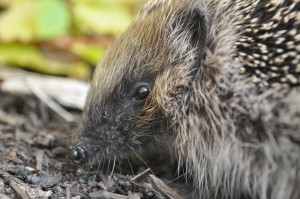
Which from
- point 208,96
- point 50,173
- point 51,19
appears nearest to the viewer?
point 208,96

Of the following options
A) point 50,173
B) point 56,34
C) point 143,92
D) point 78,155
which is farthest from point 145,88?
point 56,34

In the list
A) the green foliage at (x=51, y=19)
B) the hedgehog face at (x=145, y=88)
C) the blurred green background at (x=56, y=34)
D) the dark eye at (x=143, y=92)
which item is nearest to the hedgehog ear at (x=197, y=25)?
the hedgehog face at (x=145, y=88)

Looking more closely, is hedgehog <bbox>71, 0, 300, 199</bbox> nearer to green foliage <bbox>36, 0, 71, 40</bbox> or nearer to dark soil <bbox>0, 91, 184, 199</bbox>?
dark soil <bbox>0, 91, 184, 199</bbox>

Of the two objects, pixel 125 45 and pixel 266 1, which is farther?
pixel 125 45

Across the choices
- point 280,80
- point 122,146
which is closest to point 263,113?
point 280,80

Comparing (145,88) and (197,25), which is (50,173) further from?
(197,25)

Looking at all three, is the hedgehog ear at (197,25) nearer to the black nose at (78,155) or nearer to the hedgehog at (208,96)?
the hedgehog at (208,96)

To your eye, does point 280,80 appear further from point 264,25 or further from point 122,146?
point 122,146
